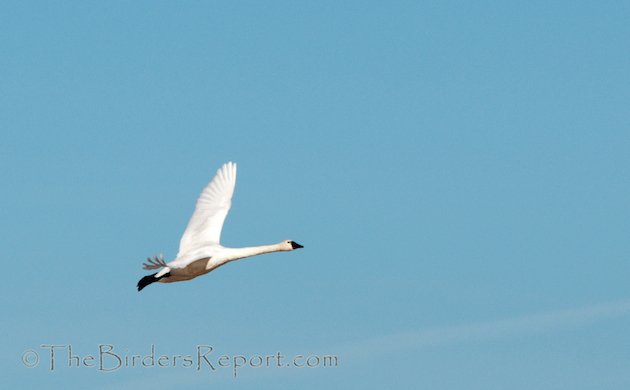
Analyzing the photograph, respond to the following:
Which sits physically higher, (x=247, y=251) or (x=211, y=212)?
(x=211, y=212)

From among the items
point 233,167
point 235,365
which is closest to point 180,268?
point 235,365

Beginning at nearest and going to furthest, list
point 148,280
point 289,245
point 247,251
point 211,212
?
point 148,280, point 247,251, point 289,245, point 211,212

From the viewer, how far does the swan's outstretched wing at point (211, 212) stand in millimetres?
52094

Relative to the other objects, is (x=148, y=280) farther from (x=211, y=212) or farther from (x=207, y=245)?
(x=211, y=212)

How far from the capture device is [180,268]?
48312 mm

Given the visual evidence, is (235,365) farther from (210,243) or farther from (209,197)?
(209,197)

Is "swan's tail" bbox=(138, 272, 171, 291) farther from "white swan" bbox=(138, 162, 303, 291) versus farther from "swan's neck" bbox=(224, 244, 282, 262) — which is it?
"swan's neck" bbox=(224, 244, 282, 262)

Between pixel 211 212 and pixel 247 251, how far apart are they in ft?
14.3

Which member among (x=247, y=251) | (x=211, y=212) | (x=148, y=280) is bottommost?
(x=148, y=280)

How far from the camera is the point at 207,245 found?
5125 centimetres

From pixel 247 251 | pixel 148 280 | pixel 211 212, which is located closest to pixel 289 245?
pixel 247 251

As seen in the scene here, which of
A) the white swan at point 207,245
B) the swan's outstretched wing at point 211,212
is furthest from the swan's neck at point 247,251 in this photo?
the swan's outstretched wing at point 211,212

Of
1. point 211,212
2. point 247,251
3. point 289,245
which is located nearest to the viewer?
point 247,251

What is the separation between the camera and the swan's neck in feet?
163
